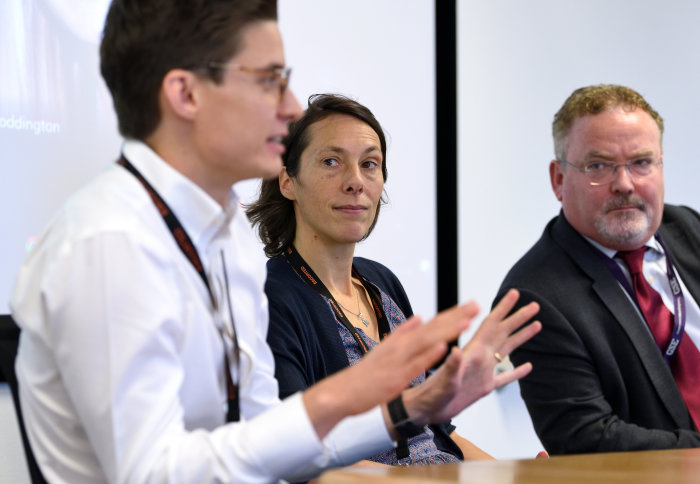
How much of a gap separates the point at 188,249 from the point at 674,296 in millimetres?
1571

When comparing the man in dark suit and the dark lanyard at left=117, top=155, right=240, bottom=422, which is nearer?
the dark lanyard at left=117, top=155, right=240, bottom=422

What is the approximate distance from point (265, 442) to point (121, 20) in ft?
2.47

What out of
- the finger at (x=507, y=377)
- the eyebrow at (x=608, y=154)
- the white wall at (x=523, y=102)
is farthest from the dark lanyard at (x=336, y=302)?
the white wall at (x=523, y=102)

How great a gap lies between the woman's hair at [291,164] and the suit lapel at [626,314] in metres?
0.71

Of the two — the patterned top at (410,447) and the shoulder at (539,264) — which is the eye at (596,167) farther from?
the patterned top at (410,447)

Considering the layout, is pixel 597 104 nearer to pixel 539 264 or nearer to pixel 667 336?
pixel 539 264

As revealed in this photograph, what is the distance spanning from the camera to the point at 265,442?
1135mm

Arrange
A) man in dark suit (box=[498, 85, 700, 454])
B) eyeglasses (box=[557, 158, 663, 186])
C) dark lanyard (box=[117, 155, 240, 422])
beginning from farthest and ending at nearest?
1. eyeglasses (box=[557, 158, 663, 186])
2. man in dark suit (box=[498, 85, 700, 454])
3. dark lanyard (box=[117, 155, 240, 422])

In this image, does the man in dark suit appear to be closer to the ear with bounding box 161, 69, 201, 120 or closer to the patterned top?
the patterned top

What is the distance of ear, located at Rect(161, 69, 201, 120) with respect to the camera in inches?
50.9

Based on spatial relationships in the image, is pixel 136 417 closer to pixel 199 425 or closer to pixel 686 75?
pixel 199 425

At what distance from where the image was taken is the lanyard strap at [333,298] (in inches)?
84.0

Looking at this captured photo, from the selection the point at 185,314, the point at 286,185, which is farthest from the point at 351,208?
the point at 185,314

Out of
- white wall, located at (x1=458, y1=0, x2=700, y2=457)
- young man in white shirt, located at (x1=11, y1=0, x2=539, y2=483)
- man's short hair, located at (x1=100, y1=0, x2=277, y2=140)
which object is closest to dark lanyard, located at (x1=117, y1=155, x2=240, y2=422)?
young man in white shirt, located at (x1=11, y1=0, x2=539, y2=483)
